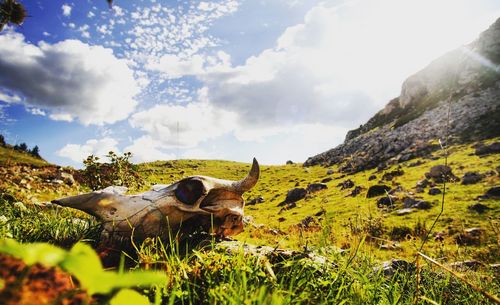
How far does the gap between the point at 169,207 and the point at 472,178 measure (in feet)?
121

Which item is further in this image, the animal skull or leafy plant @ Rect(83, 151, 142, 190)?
leafy plant @ Rect(83, 151, 142, 190)

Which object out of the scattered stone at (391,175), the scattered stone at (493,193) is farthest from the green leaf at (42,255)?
the scattered stone at (391,175)

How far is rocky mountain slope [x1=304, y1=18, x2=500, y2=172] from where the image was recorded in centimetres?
6322

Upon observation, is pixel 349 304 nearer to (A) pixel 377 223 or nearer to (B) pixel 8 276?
(B) pixel 8 276

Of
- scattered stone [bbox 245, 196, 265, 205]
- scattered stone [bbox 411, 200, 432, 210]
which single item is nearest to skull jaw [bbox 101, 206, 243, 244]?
scattered stone [bbox 411, 200, 432, 210]

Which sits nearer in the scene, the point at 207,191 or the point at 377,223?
the point at 207,191

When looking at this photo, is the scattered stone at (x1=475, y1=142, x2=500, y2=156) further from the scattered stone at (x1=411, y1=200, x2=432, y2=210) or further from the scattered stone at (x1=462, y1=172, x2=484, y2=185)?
the scattered stone at (x1=411, y1=200, x2=432, y2=210)

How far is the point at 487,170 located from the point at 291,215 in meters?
21.1

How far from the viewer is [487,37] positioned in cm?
10950

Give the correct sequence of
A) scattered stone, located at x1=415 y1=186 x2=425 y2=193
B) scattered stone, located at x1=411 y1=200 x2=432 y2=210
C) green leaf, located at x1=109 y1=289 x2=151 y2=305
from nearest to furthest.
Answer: green leaf, located at x1=109 y1=289 x2=151 y2=305 < scattered stone, located at x1=411 y1=200 x2=432 y2=210 < scattered stone, located at x1=415 y1=186 x2=425 y2=193

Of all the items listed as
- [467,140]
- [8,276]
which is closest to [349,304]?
[8,276]

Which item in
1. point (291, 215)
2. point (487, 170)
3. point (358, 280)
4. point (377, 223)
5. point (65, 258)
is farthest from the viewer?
point (291, 215)

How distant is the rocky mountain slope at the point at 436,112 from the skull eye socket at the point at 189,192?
3087cm

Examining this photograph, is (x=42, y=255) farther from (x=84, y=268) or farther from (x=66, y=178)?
(x=66, y=178)
